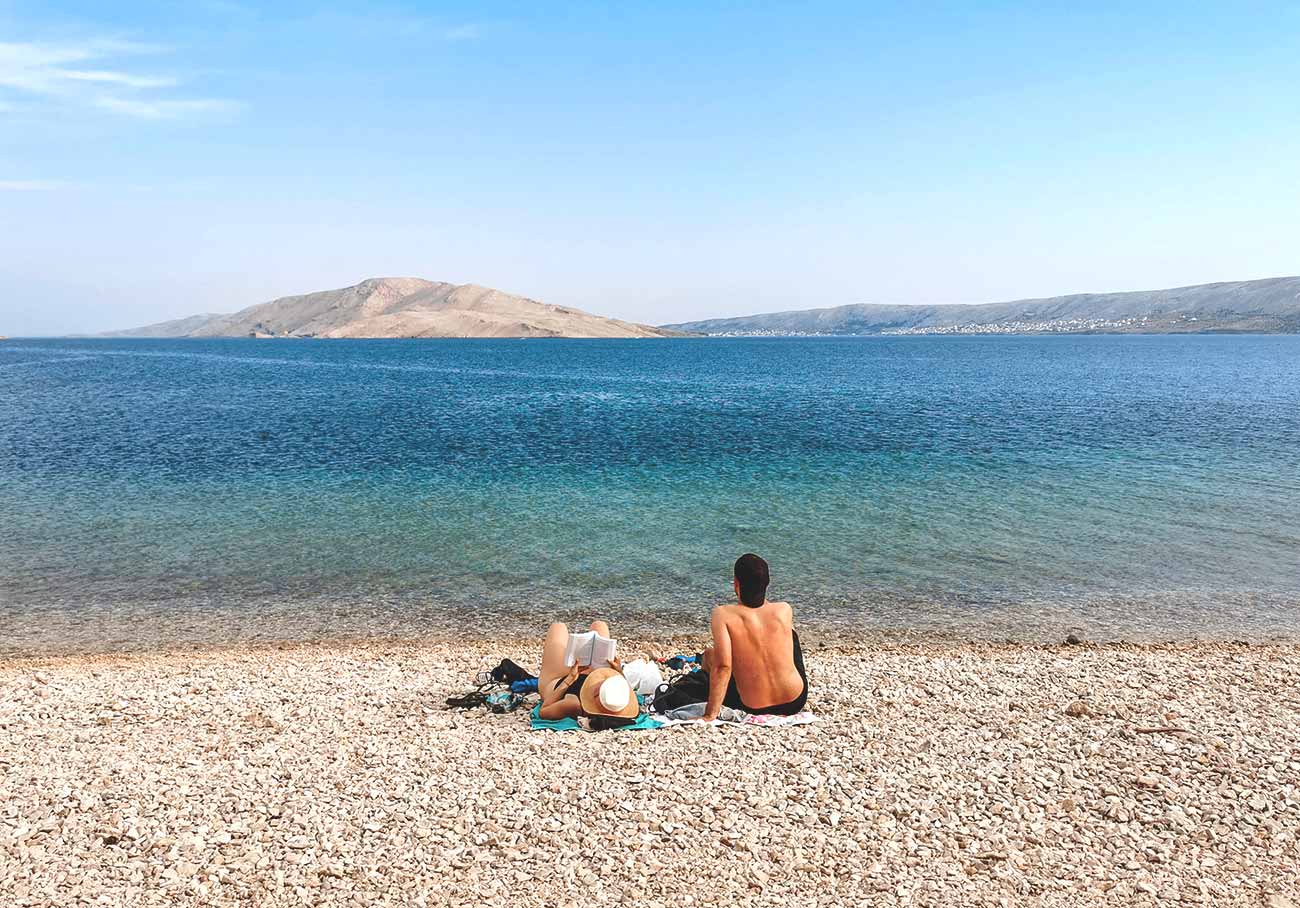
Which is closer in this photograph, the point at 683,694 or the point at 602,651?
the point at 602,651

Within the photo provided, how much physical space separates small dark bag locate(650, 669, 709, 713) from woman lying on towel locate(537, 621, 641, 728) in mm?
339

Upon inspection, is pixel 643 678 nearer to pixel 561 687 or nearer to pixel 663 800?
pixel 561 687

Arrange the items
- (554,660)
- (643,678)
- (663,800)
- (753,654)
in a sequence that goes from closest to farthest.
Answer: (663,800)
(753,654)
(554,660)
(643,678)

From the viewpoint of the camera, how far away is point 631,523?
86.4 feet

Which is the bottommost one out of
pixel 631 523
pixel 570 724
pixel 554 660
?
pixel 631 523

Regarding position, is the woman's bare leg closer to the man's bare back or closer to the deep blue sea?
the man's bare back

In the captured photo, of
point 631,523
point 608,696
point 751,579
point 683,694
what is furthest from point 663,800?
point 631,523

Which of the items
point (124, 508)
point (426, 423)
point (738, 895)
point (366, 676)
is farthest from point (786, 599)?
point (426, 423)

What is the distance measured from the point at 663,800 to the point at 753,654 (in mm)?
2718

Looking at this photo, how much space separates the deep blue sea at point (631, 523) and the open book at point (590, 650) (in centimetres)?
642

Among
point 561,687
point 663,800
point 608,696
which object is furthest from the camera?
point 561,687

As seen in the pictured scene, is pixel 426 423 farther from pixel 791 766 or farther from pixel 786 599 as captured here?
pixel 791 766

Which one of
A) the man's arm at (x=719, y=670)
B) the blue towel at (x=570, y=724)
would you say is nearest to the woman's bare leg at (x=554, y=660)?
the blue towel at (x=570, y=724)

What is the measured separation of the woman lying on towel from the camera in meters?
10.7
